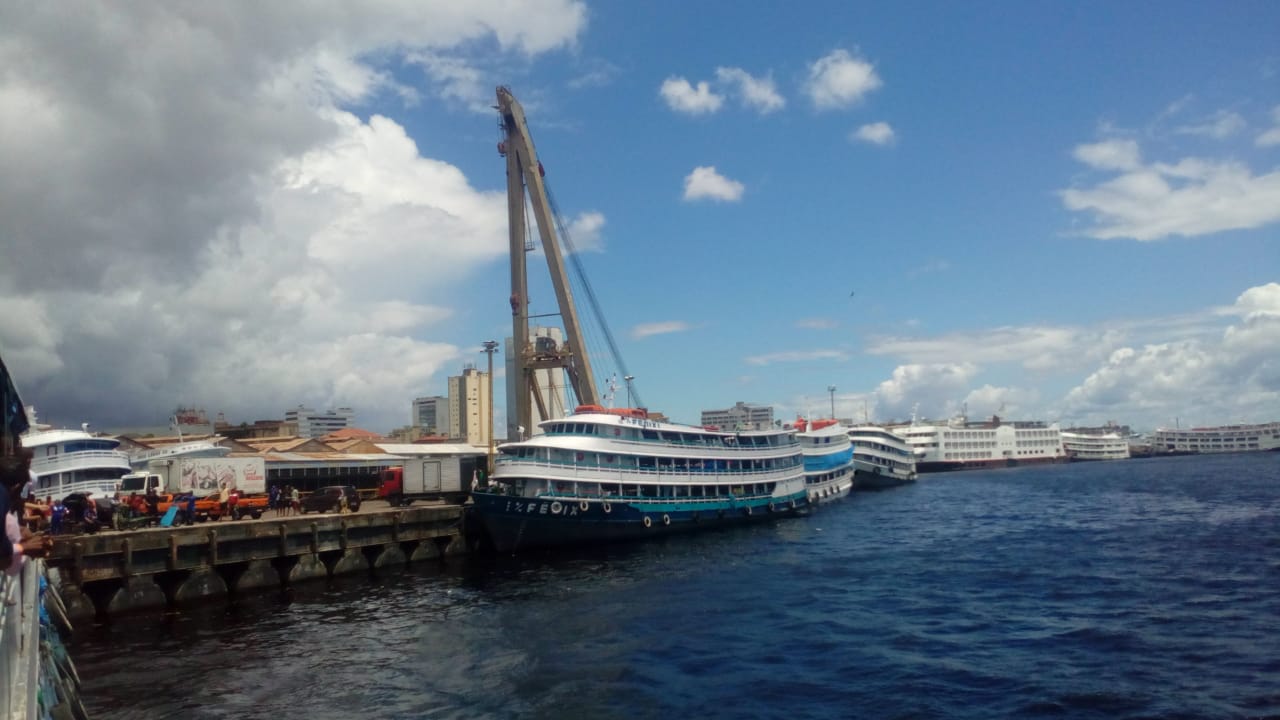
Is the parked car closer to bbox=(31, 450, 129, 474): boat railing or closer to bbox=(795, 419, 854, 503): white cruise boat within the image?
bbox=(31, 450, 129, 474): boat railing

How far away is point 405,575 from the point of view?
35719 millimetres

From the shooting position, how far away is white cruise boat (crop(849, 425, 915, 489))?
91.3 m

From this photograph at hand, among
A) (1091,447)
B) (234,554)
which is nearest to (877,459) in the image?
(234,554)

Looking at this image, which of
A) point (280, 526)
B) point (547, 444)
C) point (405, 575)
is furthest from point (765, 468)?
point (280, 526)

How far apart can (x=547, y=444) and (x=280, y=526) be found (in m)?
13.7

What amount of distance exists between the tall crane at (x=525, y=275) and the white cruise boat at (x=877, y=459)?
4651cm

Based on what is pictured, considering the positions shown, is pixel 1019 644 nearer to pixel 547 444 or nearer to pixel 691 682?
pixel 691 682

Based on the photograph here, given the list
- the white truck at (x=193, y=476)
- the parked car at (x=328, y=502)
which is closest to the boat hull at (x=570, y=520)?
the parked car at (x=328, y=502)

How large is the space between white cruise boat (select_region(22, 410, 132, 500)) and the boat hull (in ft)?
70.2

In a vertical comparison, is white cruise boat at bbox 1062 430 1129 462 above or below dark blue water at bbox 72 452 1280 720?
below

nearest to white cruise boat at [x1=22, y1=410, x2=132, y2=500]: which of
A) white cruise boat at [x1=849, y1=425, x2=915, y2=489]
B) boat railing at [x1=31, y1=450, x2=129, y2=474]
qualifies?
boat railing at [x1=31, y1=450, x2=129, y2=474]

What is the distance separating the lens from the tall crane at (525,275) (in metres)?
54.3

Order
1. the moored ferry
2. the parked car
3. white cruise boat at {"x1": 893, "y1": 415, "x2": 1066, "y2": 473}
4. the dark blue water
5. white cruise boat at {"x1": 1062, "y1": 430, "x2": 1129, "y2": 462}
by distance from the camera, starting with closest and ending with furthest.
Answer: the dark blue water → the moored ferry → the parked car → white cruise boat at {"x1": 893, "y1": 415, "x2": 1066, "y2": 473} → white cruise boat at {"x1": 1062, "y1": 430, "x2": 1129, "y2": 462}

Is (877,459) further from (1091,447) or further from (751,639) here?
(1091,447)
